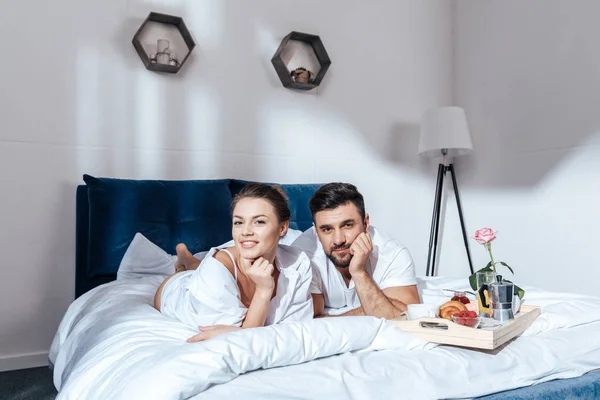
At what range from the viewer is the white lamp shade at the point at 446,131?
4.09 meters

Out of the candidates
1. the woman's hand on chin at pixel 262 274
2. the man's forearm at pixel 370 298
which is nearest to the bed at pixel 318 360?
the woman's hand on chin at pixel 262 274

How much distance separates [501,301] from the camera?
1783 millimetres

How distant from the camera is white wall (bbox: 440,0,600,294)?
3.75 m

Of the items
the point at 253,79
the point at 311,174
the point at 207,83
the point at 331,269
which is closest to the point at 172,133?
the point at 207,83

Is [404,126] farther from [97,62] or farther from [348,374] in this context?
[348,374]

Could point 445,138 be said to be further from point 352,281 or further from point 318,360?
point 318,360

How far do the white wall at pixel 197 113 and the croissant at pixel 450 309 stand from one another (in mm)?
2330

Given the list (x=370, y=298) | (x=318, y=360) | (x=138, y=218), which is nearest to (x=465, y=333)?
(x=318, y=360)

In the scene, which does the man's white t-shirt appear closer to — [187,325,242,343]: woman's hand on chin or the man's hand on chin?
the man's hand on chin

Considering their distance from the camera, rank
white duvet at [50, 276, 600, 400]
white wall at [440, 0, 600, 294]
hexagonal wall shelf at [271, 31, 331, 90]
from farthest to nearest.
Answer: hexagonal wall shelf at [271, 31, 331, 90] < white wall at [440, 0, 600, 294] < white duvet at [50, 276, 600, 400]

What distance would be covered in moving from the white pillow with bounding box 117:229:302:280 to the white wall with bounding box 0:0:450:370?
65 cm

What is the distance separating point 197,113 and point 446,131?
184cm

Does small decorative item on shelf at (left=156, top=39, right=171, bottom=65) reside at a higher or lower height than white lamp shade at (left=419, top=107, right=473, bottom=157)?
higher

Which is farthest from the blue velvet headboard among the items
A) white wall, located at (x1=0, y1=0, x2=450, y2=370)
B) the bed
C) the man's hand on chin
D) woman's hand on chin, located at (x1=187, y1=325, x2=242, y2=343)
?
woman's hand on chin, located at (x1=187, y1=325, x2=242, y2=343)
